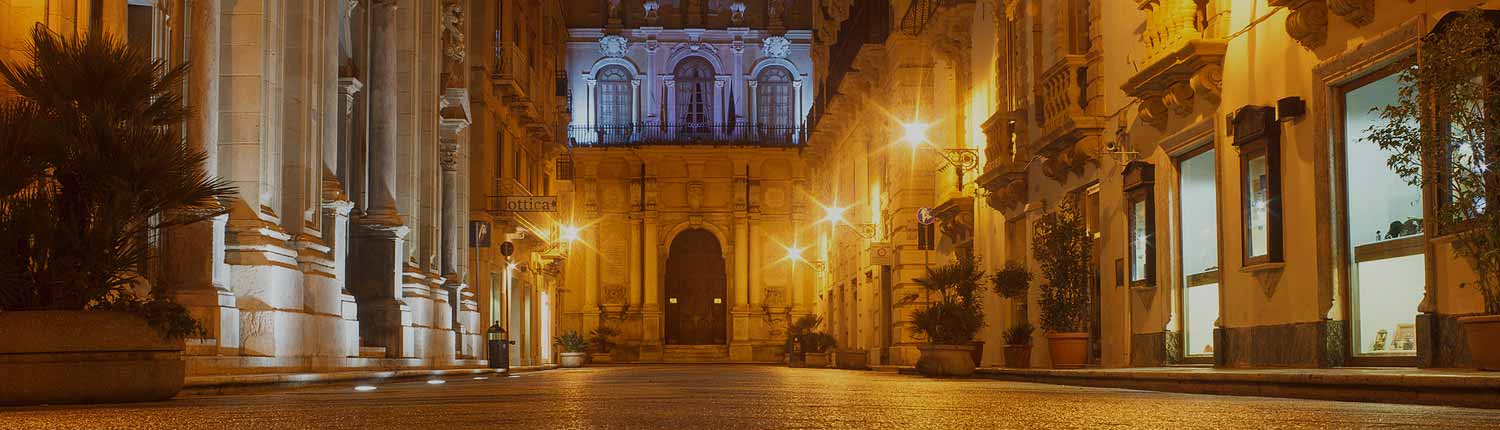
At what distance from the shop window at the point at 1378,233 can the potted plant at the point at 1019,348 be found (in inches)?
317

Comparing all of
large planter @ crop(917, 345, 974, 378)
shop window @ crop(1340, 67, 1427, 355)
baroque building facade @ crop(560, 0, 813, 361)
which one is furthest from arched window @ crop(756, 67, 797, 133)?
shop window @ crop(1340, 67, 1427, 355)

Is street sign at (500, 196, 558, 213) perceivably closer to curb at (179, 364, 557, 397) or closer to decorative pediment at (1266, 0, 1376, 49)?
curb at (179, 364, 557, 397)

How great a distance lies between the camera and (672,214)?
61.1m

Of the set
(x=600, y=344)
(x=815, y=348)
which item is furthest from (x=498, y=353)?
(x=600, y=344)

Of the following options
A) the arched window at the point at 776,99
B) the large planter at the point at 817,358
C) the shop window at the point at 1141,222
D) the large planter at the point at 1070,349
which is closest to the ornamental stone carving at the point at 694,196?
the arched window at the point at 776,99

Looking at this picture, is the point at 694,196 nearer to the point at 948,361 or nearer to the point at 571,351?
the point at 571,351

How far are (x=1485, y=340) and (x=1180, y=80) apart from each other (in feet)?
24.7

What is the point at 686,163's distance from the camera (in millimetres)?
60844

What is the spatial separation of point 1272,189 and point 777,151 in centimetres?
4590

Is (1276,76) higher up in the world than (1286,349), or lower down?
higher up

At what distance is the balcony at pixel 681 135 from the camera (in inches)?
2355

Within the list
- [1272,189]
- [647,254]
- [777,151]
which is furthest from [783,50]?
[1272,189]

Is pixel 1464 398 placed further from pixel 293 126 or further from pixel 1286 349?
pixel 293 126

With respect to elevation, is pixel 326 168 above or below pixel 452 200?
below
